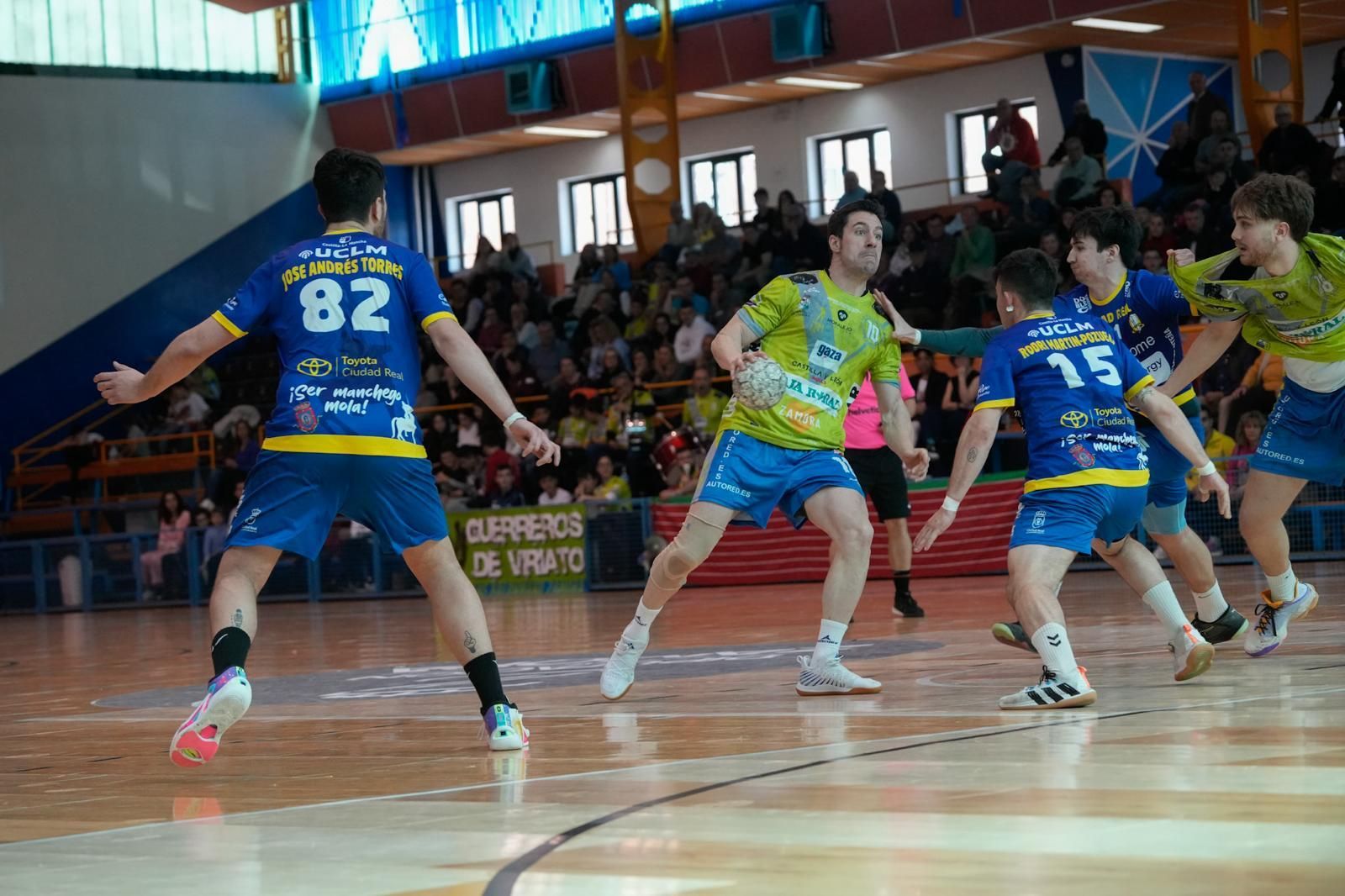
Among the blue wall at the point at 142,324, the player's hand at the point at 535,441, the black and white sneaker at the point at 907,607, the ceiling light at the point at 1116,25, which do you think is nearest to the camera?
the player's hand at the point at 535,441

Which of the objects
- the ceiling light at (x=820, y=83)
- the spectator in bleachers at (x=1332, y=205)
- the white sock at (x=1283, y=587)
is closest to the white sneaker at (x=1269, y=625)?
the white sock at (x=1283, y=587)

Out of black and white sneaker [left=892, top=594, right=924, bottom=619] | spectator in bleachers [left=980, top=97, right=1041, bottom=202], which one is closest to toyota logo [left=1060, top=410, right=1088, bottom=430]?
black and white sneaker [left=892, top=594, right=924, bottom=619]

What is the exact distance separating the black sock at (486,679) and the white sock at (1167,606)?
2578 millimetres

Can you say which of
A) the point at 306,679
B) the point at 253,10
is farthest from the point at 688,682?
the point at 253,10

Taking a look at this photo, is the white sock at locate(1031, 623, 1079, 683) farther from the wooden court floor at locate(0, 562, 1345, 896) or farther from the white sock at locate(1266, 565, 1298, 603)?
the white sock at locate(1266, 565, 1298, 603)

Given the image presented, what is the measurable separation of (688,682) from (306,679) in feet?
8.64

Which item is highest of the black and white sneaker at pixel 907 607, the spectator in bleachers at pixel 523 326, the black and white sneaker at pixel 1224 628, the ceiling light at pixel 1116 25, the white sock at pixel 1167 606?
the ceiling light at pixel 1116 25

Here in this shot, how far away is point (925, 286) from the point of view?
2095 centimetres

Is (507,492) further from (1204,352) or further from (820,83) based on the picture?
(1204,352)

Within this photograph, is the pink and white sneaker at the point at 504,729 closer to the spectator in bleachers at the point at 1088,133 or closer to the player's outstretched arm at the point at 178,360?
the player's outstretched arm at the point at 178,360

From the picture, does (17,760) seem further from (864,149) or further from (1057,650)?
(864,149)

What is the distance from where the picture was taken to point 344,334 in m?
5.70

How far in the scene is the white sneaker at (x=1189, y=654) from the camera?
6348 millimetres

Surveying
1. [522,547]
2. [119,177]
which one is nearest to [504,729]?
[522,547]
